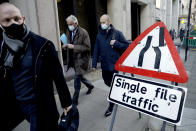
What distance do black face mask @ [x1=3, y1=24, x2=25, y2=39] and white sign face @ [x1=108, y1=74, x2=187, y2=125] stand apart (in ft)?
4.11

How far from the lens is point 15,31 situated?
1.58 metres

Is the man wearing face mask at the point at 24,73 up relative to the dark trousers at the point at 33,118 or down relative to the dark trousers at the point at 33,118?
up

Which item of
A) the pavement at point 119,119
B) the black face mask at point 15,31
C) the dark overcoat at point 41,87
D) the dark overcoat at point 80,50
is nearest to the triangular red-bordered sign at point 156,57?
the dark overcoat at point 41,87

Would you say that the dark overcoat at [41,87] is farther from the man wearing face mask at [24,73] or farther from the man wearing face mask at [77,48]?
the man wearing face mask at [77,48]

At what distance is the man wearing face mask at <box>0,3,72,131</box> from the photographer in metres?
1.59

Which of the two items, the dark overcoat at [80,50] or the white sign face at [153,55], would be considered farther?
the dark overcoat at [80,50]

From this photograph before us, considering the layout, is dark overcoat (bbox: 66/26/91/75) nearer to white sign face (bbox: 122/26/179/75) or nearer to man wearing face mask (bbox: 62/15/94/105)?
man wearing face mask (bbox: 62/15/94/105)

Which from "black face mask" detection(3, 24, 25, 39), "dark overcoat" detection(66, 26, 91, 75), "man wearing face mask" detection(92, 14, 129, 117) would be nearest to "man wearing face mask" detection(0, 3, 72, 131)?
"black face mask" detection(3, 24, 25, 39)

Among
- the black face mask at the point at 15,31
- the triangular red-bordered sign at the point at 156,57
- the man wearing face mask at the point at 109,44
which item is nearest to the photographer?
the black face mask at the point at 15,31

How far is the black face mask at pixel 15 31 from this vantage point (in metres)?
1.57

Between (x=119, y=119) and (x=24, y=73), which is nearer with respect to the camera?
(x=24, y=73)

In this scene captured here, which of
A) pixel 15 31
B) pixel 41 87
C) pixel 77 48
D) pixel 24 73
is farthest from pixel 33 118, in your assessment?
pixel 77 48

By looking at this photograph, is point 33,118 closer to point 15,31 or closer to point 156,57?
point 15,31

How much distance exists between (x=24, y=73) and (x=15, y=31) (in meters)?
0.43
